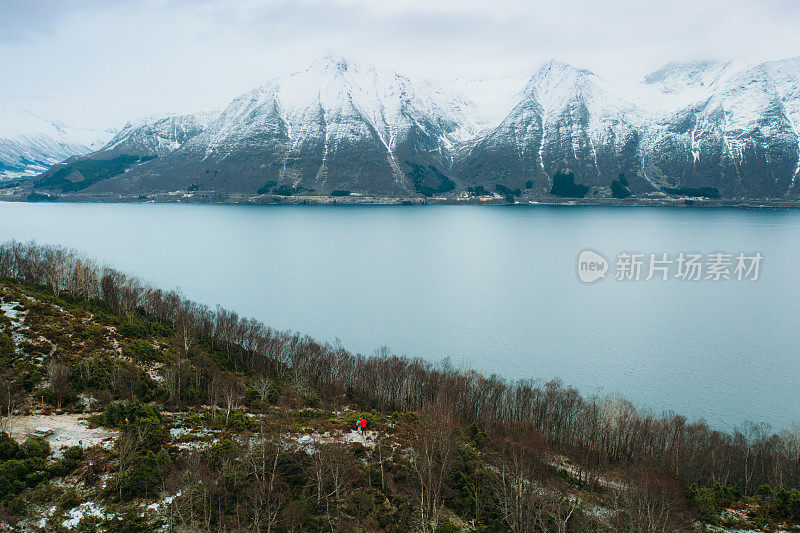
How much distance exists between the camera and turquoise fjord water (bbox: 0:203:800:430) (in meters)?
52.9

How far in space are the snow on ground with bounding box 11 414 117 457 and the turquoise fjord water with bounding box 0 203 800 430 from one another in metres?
32.4

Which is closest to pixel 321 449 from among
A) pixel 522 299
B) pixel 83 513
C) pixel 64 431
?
pixel 83 513

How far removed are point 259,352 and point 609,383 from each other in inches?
1508

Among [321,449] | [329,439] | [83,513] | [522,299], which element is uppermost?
[522,299]

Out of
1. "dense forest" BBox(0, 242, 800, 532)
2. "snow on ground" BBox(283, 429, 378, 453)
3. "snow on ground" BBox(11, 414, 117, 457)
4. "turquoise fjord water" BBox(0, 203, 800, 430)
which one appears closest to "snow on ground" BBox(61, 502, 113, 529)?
"dense forest" BBox(0, 242, 800, 532)

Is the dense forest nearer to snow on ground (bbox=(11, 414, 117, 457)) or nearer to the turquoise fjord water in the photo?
snow on ground (bbox=(11, 414, 117, 457))

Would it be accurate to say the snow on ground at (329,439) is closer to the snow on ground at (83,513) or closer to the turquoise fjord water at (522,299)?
the snow on ground at (83,513)

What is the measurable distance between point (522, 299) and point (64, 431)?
6679 cm

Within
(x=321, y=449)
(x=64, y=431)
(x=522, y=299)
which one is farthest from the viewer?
(x=522, y=299)

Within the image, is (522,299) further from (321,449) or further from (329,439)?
(321,449)

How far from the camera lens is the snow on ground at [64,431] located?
27.7 metres

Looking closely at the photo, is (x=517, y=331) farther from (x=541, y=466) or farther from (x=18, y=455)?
(x=18, y=455)

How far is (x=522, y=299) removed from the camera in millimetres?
81062

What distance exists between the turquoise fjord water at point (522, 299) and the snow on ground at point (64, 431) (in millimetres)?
32421
